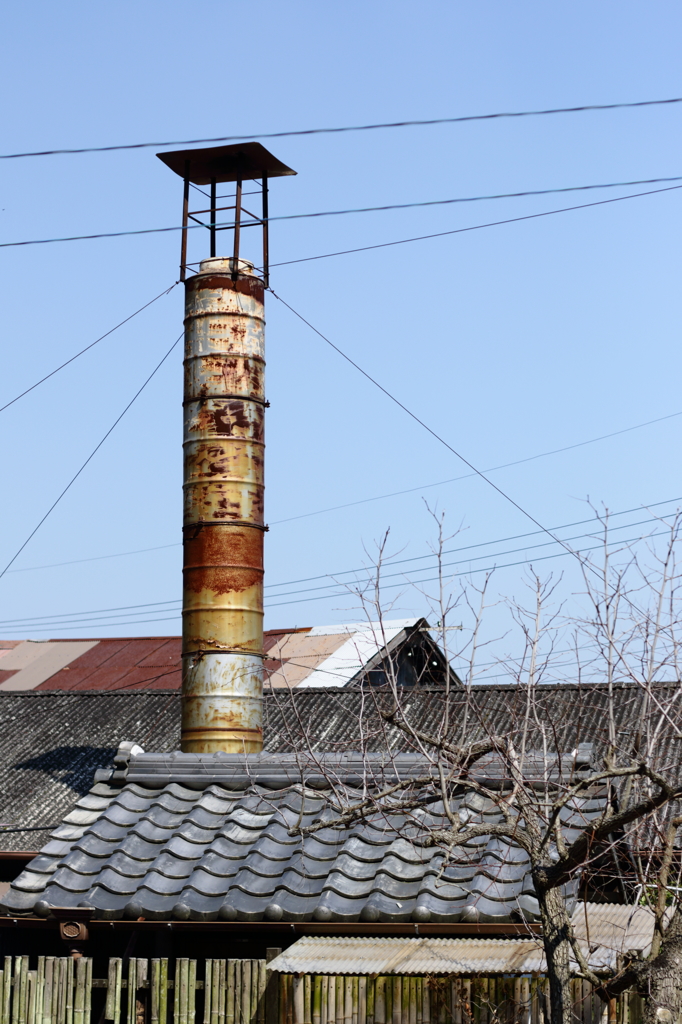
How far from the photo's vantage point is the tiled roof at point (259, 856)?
8227 mm

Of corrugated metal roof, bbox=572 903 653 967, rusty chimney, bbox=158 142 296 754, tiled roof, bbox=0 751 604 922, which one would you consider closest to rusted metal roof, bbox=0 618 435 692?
rusty chimney, bbox=158 142 296 754

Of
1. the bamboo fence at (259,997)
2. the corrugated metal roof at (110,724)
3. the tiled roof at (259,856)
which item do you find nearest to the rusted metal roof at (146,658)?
the corrugated metal roof at (110,724)

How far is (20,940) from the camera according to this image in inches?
523

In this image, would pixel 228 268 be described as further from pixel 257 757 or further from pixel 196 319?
pixel 257 757

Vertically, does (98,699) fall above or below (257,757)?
above

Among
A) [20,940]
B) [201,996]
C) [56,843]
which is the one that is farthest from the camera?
[20,940]

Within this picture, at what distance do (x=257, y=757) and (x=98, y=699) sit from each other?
12.7m

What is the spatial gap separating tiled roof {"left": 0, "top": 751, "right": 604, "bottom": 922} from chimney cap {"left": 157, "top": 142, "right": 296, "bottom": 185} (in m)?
7.50

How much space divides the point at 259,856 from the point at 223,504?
4973mm

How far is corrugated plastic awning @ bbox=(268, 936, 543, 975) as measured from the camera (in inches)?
293

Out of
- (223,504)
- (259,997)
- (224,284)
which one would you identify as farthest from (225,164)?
(259,997)

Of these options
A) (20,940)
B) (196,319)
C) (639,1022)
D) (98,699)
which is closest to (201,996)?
(639,1022)

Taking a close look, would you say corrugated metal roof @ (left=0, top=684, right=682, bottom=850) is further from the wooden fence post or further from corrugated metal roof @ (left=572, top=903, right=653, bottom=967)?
the wooden fence post

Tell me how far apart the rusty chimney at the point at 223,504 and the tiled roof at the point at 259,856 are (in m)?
2.43
